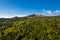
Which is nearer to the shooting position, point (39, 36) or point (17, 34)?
point (39, 36)

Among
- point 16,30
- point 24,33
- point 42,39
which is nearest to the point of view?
point 42,39

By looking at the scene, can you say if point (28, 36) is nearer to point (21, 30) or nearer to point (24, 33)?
point (24, 33)

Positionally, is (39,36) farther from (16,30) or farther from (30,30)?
(16,30)

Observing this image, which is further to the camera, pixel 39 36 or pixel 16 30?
pixel 16 30

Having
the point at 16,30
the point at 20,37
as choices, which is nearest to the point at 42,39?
the point at 20,37

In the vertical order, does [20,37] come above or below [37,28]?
below

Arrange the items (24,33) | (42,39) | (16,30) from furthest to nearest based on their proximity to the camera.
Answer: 1. (16,30)
2. (24,33)
3. (42,39)

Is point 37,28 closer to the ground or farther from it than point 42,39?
farther from it

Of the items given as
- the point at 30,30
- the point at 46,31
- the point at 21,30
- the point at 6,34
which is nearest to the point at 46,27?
the point at 46,31
